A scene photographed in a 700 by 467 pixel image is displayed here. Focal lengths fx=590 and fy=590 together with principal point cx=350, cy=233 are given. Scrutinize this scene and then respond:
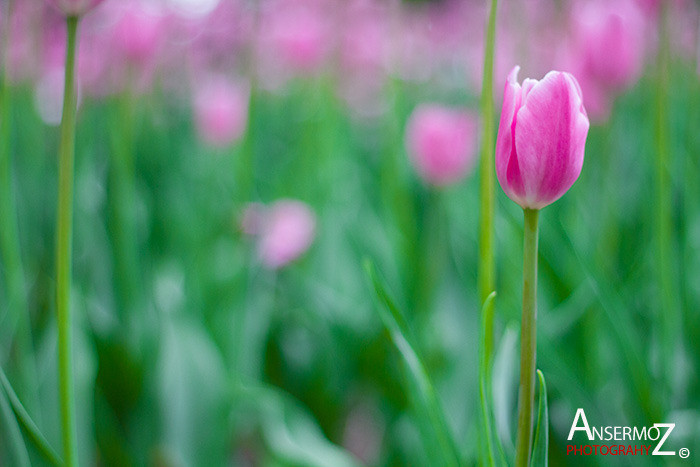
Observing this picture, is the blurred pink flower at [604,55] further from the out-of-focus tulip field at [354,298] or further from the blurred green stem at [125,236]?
the blurred green stem at [125,236]

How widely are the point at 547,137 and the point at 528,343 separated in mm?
85

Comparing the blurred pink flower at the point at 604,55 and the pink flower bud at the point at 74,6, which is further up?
the blurred pink flower at the point at 604,55

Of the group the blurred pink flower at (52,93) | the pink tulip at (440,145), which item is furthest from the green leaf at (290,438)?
the blurred pink flower at (52,93)

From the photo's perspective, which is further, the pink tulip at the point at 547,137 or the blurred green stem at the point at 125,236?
the blurred green stem at the point at 125,236

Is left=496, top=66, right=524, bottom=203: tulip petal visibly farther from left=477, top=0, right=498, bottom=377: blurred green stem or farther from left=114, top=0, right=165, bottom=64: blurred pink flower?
left=114, top=0, right=165, bottom=64: blurred pink flower

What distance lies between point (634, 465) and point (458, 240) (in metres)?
0.49

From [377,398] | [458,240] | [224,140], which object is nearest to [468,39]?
[224,140]

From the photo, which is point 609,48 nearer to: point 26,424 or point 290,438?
point 290,438

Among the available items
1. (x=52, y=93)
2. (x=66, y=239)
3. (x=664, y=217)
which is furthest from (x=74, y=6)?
(x=52, y=93)

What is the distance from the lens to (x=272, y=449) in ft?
1.60

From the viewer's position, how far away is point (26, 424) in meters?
0.30

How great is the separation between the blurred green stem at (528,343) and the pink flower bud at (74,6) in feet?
0.77

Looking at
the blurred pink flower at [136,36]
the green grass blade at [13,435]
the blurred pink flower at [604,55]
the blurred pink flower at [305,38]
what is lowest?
the green grass blade at [13,435]

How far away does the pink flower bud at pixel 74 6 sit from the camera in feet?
0.94
